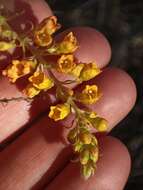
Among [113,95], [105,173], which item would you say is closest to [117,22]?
[113,95]

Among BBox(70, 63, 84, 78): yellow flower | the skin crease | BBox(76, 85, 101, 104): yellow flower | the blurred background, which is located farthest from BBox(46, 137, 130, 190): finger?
the blurred background

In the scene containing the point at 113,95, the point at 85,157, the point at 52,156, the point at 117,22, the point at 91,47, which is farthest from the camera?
the point at 117,22

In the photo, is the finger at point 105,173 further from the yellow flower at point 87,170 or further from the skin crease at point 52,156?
the yellow flower at point 87,170

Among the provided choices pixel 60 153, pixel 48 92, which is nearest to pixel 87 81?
pixel 48 92

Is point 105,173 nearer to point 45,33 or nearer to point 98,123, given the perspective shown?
point 98,123

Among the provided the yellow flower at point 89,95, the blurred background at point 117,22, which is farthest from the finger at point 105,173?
the blurred background at point 117,22

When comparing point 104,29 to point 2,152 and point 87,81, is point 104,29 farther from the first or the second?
point 2,152

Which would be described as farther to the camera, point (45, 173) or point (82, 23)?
point (82, 23)
